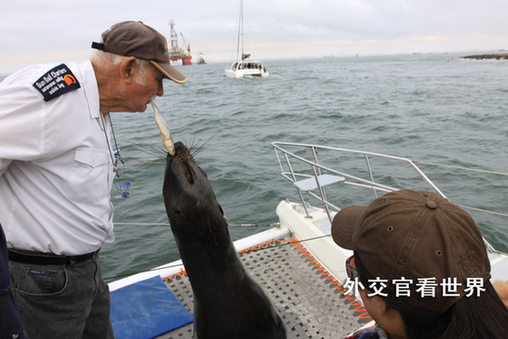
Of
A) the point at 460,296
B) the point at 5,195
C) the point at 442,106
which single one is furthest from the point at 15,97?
the point at 442,106

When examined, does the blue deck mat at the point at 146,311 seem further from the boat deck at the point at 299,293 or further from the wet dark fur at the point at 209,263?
the wet dark fur at the point at 209,263

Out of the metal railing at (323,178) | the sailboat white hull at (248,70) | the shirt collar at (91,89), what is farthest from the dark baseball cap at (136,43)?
the sailboat white hull at (248,70)

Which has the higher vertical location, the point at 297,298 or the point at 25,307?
the point at 25,307

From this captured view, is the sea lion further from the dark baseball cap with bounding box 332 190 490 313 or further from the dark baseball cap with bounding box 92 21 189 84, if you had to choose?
the dark baseball cap with bounding box 332 190 490 313

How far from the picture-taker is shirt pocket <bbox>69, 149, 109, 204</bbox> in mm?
1553

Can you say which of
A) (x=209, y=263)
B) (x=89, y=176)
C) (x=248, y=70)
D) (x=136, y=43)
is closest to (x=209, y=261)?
(x=209, y=263)

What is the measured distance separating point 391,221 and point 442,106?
19303 millimetres

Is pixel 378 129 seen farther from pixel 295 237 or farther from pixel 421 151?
pixel 295 237

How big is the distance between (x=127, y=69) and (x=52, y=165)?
58 cm

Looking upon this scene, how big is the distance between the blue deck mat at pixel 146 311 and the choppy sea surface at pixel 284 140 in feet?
3.11

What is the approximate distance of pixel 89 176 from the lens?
1598 millimetres

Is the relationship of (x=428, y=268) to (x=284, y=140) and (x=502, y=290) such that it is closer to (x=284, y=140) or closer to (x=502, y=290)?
(x=502, y=290)

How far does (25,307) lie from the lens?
156 cm

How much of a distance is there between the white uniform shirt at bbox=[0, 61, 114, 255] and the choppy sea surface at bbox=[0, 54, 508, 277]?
44 centimetres
